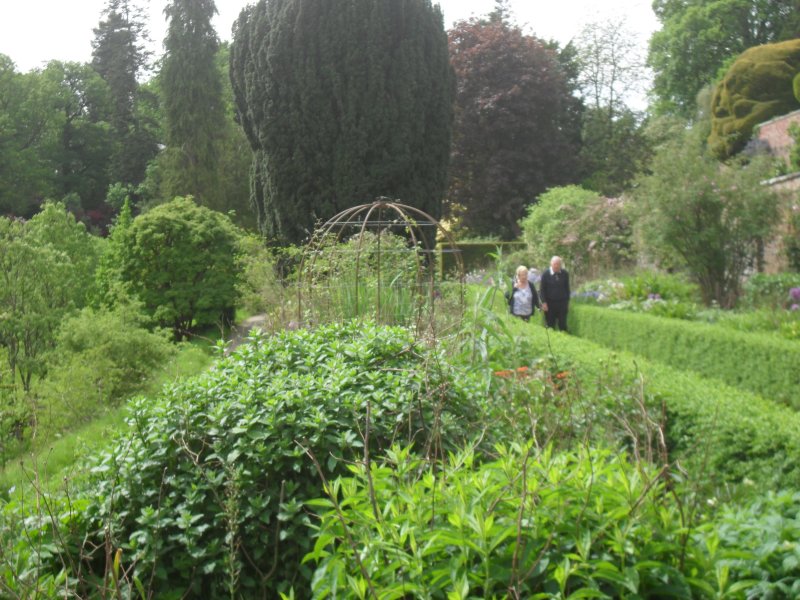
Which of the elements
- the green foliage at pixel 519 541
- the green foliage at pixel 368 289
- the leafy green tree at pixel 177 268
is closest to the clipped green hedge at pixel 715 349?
the green foliage at pixel 368 289

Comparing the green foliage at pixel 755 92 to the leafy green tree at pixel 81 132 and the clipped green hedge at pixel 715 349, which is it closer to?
the clipped green hedge at pixel 715 349

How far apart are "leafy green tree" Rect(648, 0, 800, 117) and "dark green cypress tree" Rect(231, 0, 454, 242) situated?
17.4 m

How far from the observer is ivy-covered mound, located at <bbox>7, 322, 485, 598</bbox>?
2.88 metres

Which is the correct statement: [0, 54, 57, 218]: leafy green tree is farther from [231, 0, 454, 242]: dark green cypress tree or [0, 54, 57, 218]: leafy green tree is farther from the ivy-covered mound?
the ivy-covered mound

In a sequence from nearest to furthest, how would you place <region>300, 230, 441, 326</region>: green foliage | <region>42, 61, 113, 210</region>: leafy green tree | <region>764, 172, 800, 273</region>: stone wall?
<region>300, 230, 441, 326</region>: green foliage → <region>764, 172, 800, 273</region>: stone wall → <region>42, 61, 113, 210</region>: leafy green tree

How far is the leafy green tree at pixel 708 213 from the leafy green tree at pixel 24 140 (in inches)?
1073

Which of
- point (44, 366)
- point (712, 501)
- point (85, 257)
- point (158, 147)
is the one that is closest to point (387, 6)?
point (85, 257)

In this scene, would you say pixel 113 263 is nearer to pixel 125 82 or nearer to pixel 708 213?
pixel 708 213

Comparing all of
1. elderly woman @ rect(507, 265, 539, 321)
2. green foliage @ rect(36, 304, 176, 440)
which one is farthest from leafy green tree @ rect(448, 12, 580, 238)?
green foliage @ rect(36, 304, 176, 440)

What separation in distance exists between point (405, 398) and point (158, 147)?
119 feet

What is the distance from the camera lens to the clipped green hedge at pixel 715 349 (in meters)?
7.71

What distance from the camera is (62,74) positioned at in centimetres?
3719

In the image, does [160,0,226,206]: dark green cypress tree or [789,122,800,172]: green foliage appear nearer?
[789,122,800,172]: green foliage

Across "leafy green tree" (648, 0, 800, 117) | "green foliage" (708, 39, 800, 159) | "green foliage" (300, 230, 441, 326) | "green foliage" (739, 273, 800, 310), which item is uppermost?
"leafy green tree" (648, 0, 800, 117)
